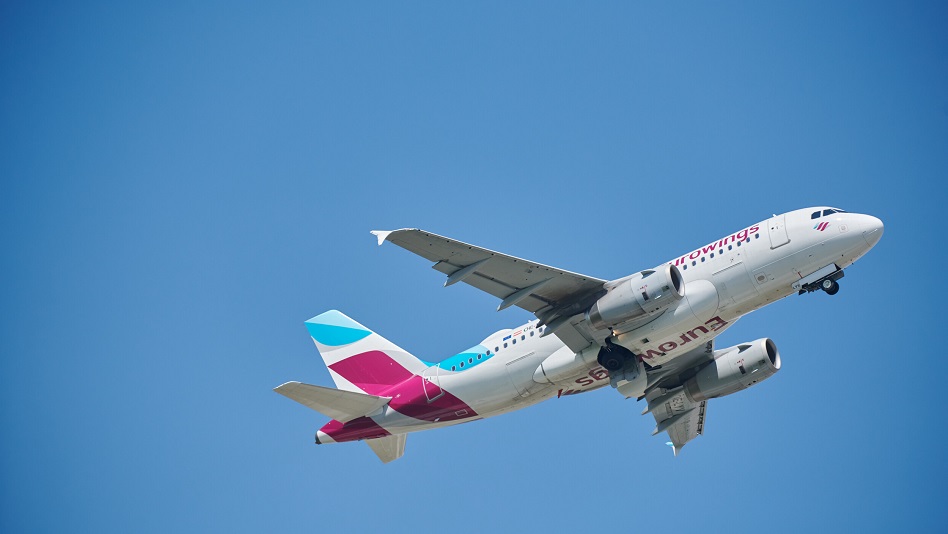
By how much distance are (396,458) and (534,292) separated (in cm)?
1116

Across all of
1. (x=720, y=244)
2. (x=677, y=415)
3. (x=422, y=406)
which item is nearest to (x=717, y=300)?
(x=720, y=244)

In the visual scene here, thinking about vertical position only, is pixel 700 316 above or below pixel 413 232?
below

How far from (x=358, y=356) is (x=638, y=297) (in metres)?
13.2

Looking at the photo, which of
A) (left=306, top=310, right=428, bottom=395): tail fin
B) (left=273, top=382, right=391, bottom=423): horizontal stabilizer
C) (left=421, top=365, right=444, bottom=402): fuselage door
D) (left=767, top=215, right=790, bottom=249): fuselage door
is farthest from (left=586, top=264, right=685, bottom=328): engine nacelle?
(left=273, top=382, right=391, bottom=423): horizontal stabilizer

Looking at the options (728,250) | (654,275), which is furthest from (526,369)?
(728,250)

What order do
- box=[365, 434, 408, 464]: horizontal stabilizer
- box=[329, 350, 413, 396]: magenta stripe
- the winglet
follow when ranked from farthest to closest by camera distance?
box=[365, 434, 408, 464]: horizontal stabilizer < box=[329, 350, 413, 396]: magenta stripe < the winglet

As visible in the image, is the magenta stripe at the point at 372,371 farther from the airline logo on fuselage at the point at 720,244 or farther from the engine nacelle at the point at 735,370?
the engine nacelle at the point at 735,370

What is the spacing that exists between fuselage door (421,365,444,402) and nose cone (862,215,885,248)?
16351mm

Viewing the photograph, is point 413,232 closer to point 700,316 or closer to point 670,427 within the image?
point 700,316

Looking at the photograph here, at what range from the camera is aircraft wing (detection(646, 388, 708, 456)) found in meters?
43.5

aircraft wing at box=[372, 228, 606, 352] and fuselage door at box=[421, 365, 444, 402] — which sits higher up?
aircraft wing at box=[372, 228, 606, 352]

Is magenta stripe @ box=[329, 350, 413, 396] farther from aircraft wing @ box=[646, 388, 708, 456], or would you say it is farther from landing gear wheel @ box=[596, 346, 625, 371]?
aircraft wing @ box=[646, 388, 708, 456]

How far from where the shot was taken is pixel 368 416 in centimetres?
4006

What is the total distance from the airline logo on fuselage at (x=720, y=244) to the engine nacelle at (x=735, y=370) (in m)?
7.16
